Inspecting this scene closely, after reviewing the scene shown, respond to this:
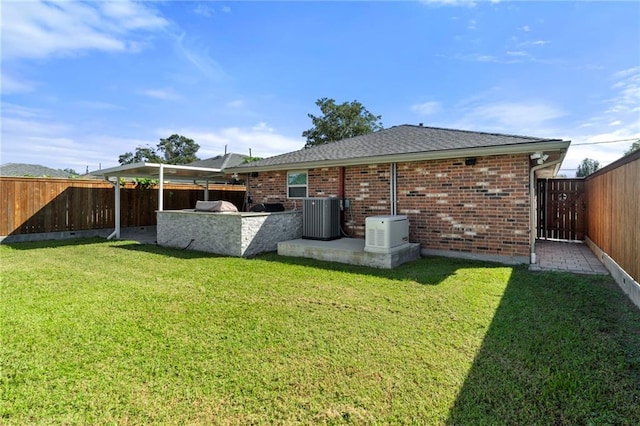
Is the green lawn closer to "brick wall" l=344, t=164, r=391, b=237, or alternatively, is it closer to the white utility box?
the white utility box

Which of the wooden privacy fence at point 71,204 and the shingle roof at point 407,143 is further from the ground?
the shingle roof at point 407,143

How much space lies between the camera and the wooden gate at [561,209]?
10.3 meters

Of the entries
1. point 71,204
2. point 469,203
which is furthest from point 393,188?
point 71,204

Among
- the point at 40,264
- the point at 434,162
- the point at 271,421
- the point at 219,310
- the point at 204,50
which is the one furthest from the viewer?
the point at 204,50

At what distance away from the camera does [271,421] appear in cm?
202

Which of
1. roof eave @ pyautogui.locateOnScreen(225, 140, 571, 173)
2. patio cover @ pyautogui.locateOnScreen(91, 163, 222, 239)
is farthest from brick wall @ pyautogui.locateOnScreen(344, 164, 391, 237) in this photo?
patio cover @ pyautogui.locateOnScreen(91, 163, 222, 239)

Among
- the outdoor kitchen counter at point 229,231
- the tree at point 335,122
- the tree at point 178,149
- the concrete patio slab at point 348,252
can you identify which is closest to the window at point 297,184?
the outdoor kitchen counter at point 229,231

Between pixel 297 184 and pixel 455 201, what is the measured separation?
15.3ft

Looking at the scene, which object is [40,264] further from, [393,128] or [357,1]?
[393,128]

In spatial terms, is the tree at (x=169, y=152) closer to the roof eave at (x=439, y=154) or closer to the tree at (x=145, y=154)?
the tree at (x=145, y=154)

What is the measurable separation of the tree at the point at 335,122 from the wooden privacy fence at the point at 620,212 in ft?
81.6

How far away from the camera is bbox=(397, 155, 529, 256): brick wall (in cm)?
667

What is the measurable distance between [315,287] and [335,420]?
9.76 ft

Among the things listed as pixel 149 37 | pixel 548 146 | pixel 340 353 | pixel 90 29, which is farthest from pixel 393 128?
pixel 340 353
